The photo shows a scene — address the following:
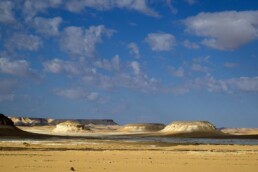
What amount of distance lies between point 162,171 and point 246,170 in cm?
397

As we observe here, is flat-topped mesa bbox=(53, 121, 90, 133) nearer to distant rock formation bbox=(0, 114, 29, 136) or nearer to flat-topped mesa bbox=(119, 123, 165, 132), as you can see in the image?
Answer: flat-topped mesa bbox=(119, 123, 165, 132)

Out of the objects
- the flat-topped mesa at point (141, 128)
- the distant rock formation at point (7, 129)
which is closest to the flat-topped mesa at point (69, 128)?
the flat-topped mesa at point (141, 128)

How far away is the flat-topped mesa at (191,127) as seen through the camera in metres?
124

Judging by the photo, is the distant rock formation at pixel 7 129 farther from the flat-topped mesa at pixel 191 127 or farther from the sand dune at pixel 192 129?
the flat-topped mesa at pixel 191 127

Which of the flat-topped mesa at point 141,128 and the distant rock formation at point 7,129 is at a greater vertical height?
the flat-topped mesa at point 141,128

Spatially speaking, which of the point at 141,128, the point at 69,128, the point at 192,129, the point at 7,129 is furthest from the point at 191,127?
the point at 7,129

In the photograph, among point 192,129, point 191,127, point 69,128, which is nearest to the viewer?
point 192,129

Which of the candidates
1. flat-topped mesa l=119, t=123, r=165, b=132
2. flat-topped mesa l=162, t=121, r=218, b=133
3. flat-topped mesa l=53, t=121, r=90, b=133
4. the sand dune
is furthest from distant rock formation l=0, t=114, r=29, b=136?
flat-topped mesa l=119, t=123, r=165, b=132

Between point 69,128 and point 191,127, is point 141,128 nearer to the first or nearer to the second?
point 69,128

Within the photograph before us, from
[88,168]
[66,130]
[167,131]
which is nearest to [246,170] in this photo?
[88,168]

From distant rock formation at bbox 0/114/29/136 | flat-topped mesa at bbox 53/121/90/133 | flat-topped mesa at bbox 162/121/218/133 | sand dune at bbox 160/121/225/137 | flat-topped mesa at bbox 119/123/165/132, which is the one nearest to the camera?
distant rock formation at bbox 0/114/29/136

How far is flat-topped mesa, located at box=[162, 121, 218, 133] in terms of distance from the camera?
124312mm

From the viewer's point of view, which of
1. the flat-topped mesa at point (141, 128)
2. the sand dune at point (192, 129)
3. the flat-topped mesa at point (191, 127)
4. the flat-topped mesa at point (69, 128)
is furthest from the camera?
the flat-topped mesa at point (141, 128)

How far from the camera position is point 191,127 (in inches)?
Answer: 4956
